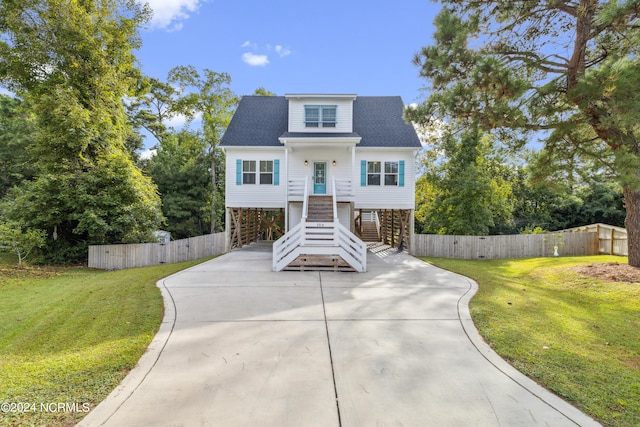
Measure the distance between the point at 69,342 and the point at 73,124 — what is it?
13424 millimetres

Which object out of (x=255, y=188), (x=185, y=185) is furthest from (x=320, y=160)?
(x=185, y=185)

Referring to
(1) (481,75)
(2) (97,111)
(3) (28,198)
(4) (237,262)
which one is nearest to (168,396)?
(4) (237,262)

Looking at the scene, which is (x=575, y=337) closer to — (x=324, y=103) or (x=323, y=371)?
(x=323, y=371)

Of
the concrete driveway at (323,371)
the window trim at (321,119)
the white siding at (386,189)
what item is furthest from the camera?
the window trim at (321,119)

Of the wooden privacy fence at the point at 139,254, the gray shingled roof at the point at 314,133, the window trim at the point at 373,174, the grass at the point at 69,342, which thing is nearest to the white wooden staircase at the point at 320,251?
the grass at the point at 69,342

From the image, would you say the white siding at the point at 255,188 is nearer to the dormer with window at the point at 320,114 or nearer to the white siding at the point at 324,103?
the white siding at the point at 324,103

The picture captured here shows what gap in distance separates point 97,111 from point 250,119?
294 inches

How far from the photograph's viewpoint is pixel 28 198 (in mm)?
14047

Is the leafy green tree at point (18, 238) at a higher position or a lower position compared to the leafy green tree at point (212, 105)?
lower

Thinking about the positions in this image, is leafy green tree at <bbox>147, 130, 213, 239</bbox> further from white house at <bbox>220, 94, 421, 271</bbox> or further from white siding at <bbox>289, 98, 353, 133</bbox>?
white siding at <bbox>289, 98, 353, 133</bbox>

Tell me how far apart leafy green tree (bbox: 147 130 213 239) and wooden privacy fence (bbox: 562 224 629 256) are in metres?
25.2

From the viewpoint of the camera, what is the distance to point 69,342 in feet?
15.4

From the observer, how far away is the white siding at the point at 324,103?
1625 cm

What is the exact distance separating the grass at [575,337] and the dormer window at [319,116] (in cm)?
1070
